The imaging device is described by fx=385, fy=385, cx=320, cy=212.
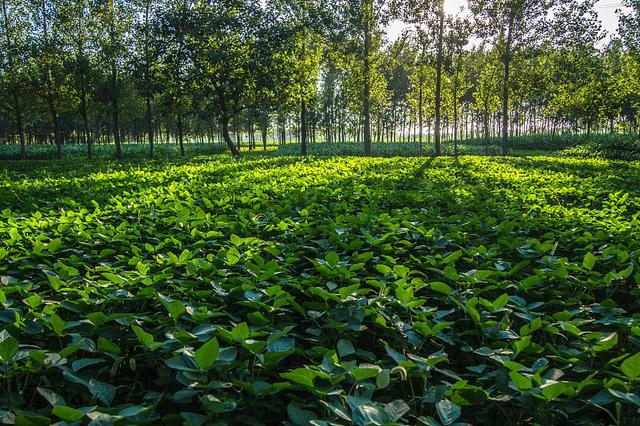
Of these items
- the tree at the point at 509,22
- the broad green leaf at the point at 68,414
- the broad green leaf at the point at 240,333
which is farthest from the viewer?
the tree at the point at 509,22

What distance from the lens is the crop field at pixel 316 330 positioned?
4.92 feet

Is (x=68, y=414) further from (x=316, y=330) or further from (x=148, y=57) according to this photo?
(x=148, y=57)

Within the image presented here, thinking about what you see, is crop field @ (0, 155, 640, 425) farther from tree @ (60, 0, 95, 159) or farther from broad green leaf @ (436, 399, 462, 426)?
tree @ (60, 0, 95, 159)

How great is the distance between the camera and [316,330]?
202 centimetres

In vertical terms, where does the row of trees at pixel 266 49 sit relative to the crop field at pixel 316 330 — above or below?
above

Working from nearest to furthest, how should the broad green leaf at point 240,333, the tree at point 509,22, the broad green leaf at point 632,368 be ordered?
the broad green leaf at point 632,368, the broad green leaf at point 240,333, the tree at point 509,22

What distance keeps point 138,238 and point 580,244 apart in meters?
4.18

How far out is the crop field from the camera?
150 cm

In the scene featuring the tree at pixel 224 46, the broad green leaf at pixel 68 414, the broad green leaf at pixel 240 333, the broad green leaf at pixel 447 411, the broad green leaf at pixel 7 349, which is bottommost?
the broad green leaf at pixel 447 411

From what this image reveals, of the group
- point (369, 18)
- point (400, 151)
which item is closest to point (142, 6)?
point (369, 18)

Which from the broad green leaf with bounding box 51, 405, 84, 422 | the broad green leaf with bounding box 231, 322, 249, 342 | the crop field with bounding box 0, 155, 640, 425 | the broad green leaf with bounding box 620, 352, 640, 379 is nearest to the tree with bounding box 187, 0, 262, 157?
the crop field with bounding box 0, 155, 640, 425

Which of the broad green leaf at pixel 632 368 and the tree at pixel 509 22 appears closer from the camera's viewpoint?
the broad green leaf at pixel 632 368

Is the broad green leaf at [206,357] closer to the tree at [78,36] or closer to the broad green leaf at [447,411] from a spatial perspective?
the broad green leaf at [447,411]

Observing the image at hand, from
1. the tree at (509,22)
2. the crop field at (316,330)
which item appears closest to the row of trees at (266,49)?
the tree at (509,22)
